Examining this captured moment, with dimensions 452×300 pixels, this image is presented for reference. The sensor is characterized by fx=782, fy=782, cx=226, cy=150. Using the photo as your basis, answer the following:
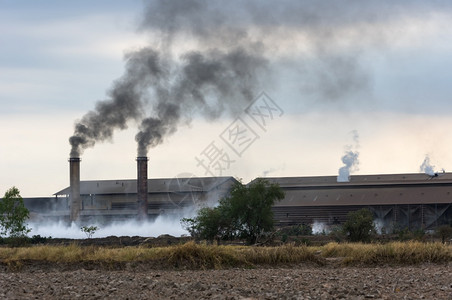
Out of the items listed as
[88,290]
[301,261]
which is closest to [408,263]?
[301,261]

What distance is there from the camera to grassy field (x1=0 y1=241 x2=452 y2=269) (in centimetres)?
3259

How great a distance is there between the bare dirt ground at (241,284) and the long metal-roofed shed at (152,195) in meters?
57.6

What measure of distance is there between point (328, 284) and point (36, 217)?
7916 cm

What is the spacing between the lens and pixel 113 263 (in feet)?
108

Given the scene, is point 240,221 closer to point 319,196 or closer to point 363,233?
point 363,233

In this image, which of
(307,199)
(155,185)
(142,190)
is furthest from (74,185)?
(307,199)

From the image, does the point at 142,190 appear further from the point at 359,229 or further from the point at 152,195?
the point at 359,229

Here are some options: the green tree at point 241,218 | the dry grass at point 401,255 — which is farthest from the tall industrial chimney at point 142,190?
the dry grass at point 401,255

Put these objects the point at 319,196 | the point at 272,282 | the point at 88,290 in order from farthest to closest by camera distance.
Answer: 1. the point at 319,196
2. the point at 272,282
3. the point at 88,290

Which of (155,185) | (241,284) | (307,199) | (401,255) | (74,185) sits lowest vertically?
(241,284)

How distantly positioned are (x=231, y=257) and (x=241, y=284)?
7.87m

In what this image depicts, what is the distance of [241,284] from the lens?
2498 cm

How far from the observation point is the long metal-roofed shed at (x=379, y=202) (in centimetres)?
7969

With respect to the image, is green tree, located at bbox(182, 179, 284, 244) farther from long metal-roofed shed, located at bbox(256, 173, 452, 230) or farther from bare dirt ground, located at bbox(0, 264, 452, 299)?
bare dirt ground, located at bbox(0, 264, 452, 299)
